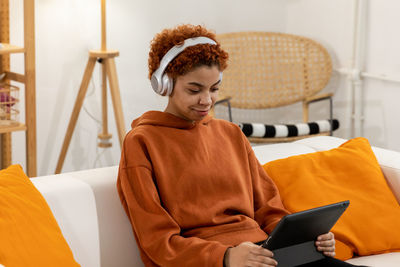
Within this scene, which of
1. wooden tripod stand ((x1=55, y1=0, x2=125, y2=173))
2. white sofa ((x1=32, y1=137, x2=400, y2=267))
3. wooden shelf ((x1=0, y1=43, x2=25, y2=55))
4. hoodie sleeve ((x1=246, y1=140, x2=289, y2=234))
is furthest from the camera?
wooden tripod stand ((x1=55, y1=0, x2=125, y2=173))

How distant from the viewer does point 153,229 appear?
55.6 inches

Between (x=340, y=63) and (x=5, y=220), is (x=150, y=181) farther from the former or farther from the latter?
(x=340, y=63)

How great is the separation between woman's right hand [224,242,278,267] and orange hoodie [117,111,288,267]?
40 millimetres

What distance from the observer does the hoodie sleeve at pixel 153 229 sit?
137 centimetres

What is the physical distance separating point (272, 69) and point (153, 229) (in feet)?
7.21

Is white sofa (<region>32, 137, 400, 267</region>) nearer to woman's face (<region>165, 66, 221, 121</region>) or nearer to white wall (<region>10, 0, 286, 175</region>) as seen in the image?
woman's face (<region>165, 66, 221, 121</region>)

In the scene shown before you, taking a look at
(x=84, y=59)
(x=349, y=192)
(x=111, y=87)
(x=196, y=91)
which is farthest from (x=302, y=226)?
(x=84, y=59)

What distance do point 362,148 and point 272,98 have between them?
61.5 inches

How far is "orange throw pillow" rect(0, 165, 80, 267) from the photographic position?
49.4 inches

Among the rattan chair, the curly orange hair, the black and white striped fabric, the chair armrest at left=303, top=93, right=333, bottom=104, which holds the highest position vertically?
the curly orange hair

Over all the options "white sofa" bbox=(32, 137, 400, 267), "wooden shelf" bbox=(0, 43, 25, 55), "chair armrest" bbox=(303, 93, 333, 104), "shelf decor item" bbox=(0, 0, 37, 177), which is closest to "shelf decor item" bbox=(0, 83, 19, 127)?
"shelf decor item" bbox=(0, 0, 37, 177)

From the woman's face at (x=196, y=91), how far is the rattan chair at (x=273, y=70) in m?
1.81

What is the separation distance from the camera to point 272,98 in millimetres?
3463

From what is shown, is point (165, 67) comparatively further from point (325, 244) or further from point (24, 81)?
point (24, 81)
